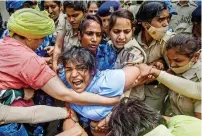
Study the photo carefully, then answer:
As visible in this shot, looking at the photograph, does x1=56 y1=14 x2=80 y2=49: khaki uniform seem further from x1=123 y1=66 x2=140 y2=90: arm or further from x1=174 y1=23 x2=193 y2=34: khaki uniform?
x1=174 y1=23 x2=193 y2=34: khaki uniform

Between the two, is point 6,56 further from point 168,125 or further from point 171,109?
point 171,109

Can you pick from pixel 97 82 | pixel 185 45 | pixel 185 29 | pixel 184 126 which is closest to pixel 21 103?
pixel 97 82

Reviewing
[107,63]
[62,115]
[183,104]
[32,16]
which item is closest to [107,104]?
[62,115]

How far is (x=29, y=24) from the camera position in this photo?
6.54ft

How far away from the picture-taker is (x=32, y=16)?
6.68 ft

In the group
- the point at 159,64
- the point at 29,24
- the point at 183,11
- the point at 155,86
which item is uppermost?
the point at 29,24

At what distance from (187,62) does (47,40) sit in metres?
1.62

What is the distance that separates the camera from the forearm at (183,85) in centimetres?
214

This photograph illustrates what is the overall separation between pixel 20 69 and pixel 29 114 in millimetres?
316

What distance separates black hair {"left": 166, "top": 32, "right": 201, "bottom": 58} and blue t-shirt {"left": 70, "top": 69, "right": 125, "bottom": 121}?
1.45ft

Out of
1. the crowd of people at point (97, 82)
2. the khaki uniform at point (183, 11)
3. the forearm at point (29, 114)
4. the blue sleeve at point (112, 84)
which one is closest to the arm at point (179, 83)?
the crowd of people at point (97, 82)

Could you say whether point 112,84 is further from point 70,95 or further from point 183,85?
point 183,85

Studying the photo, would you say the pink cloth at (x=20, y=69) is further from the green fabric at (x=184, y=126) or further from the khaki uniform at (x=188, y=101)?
the khaki uniform at (x=188, y=101)

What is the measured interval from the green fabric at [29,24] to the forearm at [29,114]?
493 millimetres
